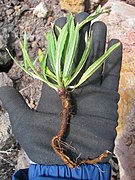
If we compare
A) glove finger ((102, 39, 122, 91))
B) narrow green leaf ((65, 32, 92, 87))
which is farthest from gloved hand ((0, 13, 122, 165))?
narrow green leaf ((65, 32, 92, 87))

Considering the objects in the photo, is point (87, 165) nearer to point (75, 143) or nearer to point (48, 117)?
point (75, 143)

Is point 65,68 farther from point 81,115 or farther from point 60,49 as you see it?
point 81,115

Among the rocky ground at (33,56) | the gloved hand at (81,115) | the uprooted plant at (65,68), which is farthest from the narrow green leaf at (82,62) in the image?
the rocky ground at (33,56)

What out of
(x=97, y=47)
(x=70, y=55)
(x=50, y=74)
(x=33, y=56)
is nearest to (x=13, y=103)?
(x=50, y=74)

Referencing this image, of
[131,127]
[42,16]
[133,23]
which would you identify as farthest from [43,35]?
[131,127]

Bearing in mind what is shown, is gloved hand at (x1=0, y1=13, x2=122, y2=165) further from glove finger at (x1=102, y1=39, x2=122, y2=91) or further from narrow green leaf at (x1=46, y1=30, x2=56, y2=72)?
narrow green leaf at (x1=46, y1=30, x2=56, y2=72)

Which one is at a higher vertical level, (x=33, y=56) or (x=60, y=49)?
(x=60, y=49)
